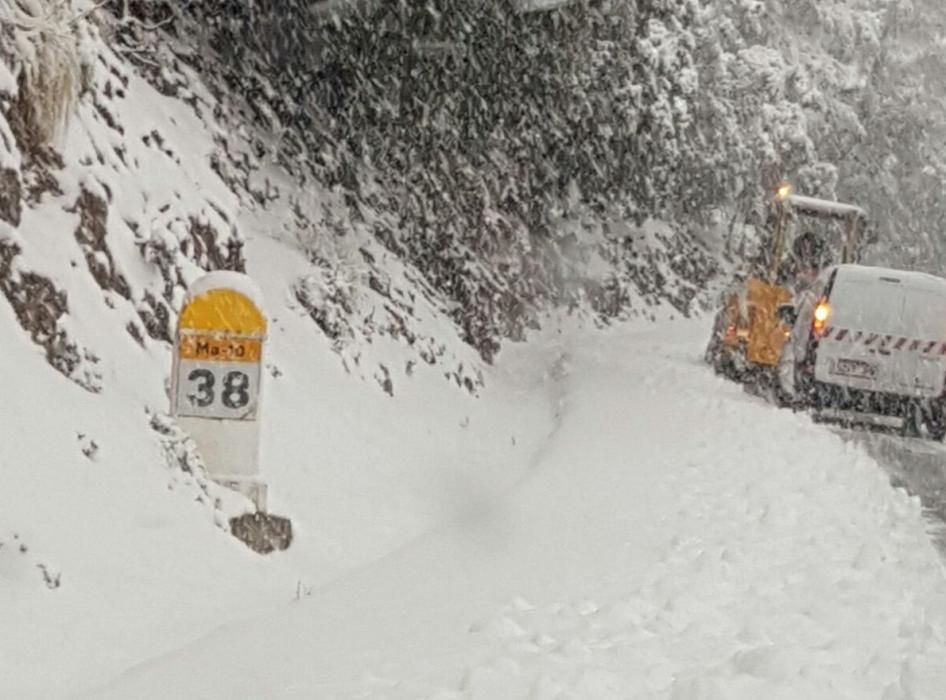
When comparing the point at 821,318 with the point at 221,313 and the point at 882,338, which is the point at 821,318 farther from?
the point at 221,313

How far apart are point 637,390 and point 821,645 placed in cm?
1155

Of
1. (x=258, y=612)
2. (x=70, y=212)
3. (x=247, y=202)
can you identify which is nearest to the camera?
(x=258, y=612)

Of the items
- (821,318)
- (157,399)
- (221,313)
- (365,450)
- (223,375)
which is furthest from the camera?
(821,318)

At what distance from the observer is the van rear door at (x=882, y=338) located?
1759 centimetres

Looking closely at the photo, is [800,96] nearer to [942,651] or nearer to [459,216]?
[459,216]

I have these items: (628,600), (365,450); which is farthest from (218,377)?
(365,450)

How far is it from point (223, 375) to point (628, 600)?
8.23 ft

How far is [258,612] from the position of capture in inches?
295

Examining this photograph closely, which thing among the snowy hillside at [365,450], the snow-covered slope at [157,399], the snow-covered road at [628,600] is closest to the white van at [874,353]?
the snowy hillside at [365,450]

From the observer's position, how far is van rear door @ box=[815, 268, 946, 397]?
17594mm

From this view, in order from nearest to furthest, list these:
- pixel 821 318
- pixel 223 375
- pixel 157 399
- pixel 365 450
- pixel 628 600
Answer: pixel 628 600 < pixel 223 375 < pixel 157 399 < pixel 365 450 < pixel 821 318

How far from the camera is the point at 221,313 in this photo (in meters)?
8.37

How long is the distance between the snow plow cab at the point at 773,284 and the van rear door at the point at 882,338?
0.93 meters

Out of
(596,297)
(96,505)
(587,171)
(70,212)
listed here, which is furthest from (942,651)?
(596,297)
